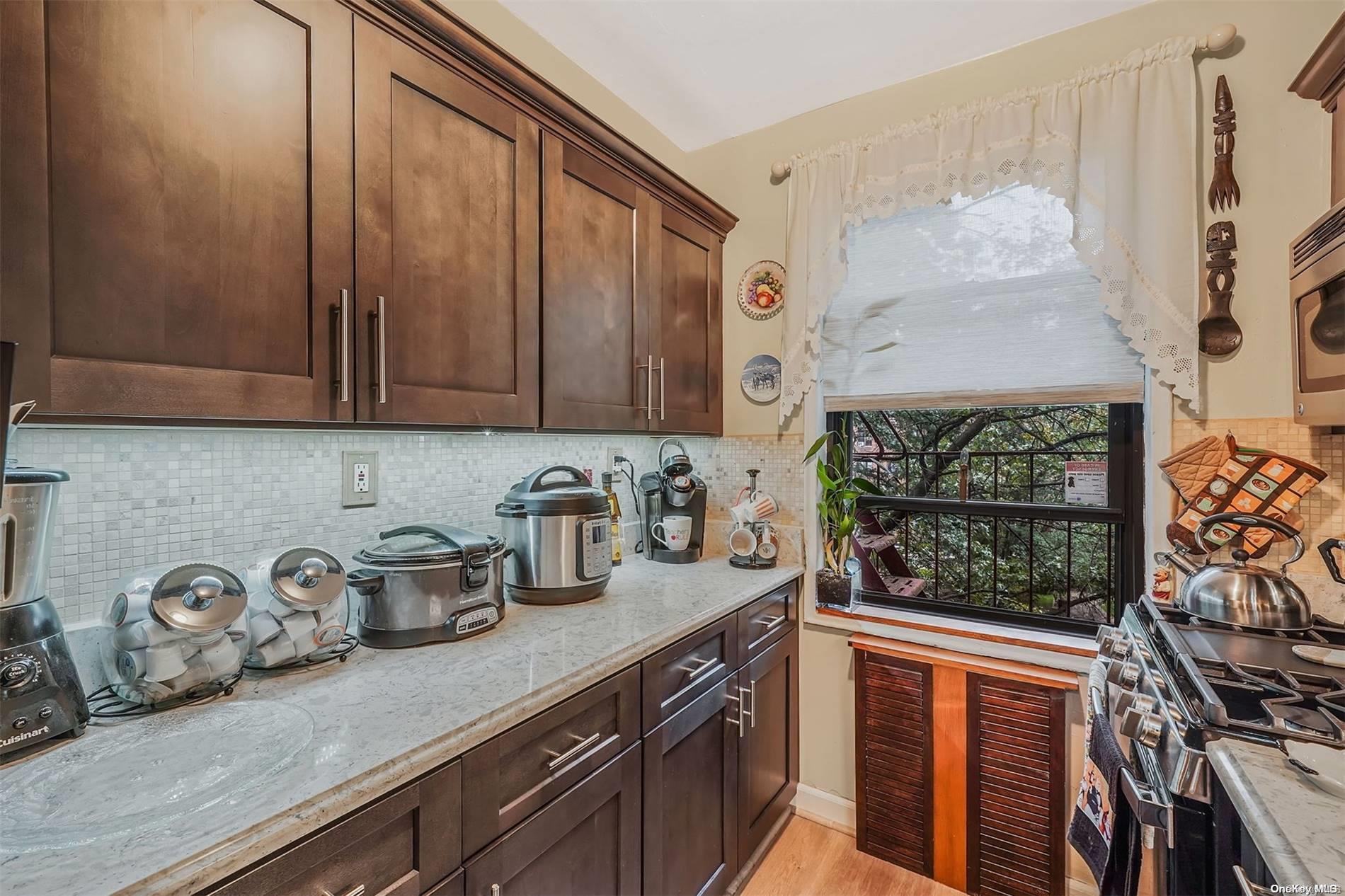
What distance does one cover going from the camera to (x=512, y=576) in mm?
1604

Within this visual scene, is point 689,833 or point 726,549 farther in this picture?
point 726,549

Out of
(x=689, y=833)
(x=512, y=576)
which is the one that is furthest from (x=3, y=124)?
(x=689, y=833)

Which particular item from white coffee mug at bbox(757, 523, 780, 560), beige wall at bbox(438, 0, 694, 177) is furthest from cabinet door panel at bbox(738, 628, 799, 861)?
beige wall at bbox(438, 0, 694, 177)

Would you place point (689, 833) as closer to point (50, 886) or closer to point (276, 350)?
point (50, 886)

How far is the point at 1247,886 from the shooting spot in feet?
2.34

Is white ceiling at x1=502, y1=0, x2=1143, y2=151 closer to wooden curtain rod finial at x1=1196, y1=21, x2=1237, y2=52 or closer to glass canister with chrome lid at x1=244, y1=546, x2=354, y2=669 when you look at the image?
wooden curtain rod finial at x1=1196, y1=21, x2=1237, y2=52

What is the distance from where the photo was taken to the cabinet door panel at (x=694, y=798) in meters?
1.31

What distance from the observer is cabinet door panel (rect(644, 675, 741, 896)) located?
1309mm

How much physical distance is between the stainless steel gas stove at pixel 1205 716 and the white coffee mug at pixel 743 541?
43.1 inches

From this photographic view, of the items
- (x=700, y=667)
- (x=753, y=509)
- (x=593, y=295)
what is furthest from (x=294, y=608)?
(x=753, y=509)

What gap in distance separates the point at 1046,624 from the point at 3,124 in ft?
8.51

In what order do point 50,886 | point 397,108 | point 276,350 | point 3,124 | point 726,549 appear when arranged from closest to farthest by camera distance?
point 50,886 < point 3,124 < point 276,350 < point 397,108 < point 726,549

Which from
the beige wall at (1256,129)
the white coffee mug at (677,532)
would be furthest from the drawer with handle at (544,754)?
the beige wall at (1256,129)

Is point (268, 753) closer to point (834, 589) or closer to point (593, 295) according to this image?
point (593, 295)
